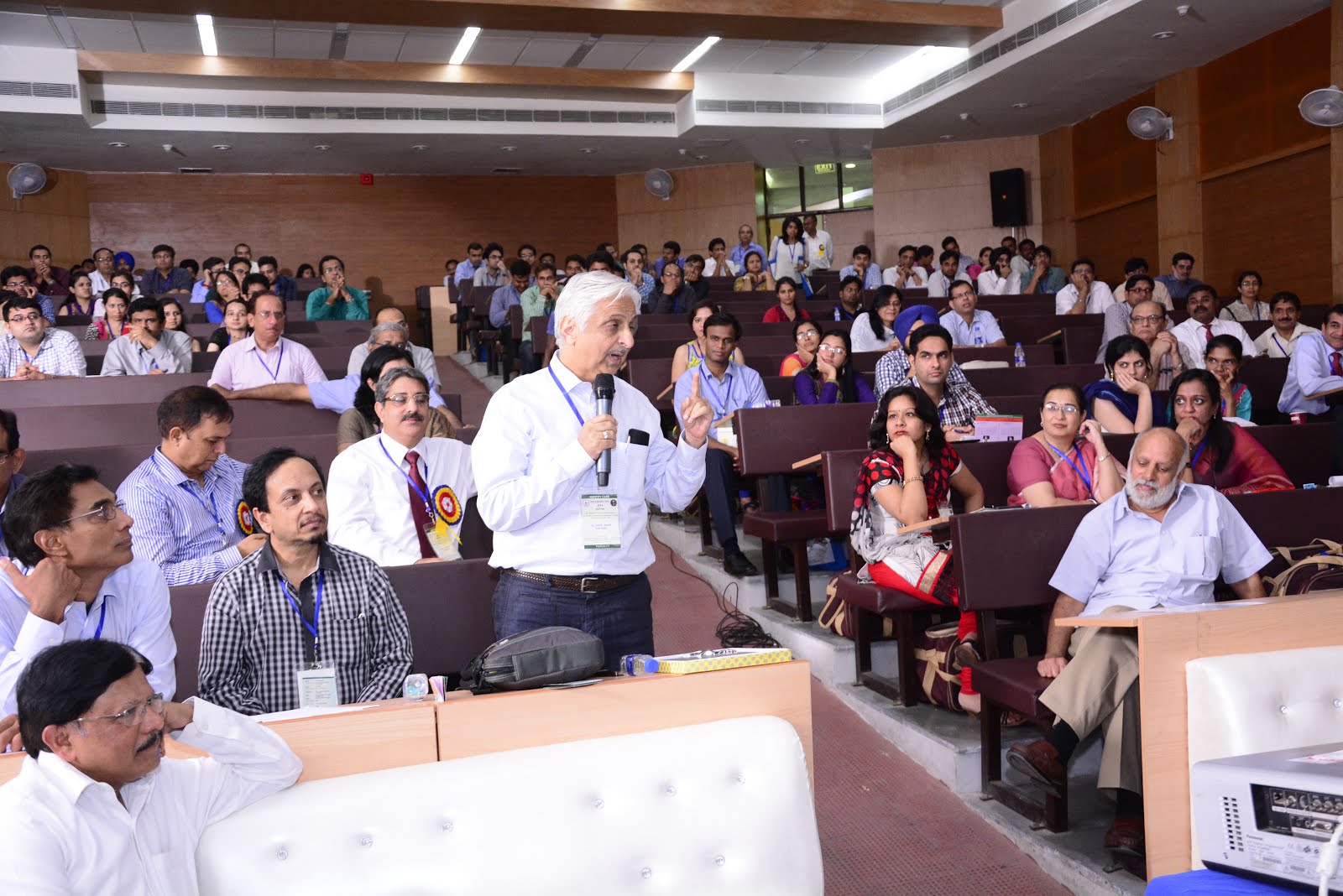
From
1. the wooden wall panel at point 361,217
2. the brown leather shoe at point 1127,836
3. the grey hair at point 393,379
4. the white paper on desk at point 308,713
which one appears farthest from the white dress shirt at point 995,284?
the white paper on desk at point 308,713

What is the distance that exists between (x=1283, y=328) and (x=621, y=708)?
6153mm

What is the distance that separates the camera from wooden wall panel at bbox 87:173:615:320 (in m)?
13.1

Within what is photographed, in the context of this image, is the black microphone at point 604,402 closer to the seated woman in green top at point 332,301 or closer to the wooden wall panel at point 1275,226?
the seated woman in green top at point 332,301

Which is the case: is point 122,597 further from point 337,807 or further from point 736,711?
point 736,711

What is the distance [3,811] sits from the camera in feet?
4.20

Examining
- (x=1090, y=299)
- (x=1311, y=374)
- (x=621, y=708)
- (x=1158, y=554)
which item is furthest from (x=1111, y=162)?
(x=621, y=708)

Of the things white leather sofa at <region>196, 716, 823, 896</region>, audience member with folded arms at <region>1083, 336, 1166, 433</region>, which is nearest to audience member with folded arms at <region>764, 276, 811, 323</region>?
audience member with folded arms at <region>1083, 336, 1166, 433</region>

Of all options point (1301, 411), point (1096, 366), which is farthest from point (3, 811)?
point (1301, 411)

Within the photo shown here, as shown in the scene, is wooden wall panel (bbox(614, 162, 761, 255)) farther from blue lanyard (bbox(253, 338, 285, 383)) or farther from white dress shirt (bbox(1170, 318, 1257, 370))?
blue lanyard (bbox(253, 338, 285, 383))

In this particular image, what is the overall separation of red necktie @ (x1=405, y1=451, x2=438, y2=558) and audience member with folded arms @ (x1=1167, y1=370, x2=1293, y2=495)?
96.5 inches

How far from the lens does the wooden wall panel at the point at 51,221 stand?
38.9 feet

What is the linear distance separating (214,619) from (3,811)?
834 millimetres

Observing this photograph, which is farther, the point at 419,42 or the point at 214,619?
the point at 419,42

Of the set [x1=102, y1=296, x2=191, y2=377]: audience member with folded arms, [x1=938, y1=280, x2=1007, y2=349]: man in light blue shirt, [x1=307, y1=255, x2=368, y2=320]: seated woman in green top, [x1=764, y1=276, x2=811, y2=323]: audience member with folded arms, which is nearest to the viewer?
[x1=102, y1=296, x2=191, y2=377]: audience member with folded arms
